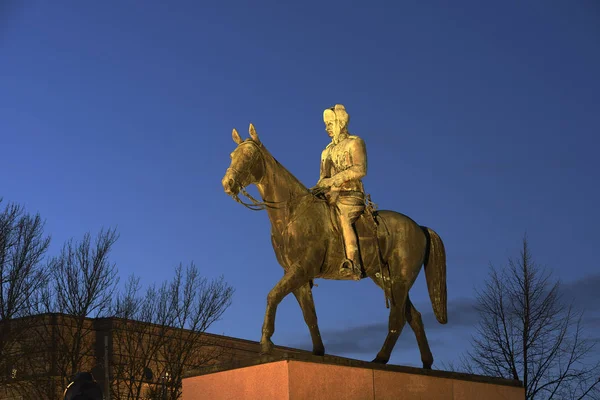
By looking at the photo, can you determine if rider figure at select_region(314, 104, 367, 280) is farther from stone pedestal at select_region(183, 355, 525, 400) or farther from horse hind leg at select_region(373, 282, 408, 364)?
stone pedestal at select_region(183, 355, 525, 400)

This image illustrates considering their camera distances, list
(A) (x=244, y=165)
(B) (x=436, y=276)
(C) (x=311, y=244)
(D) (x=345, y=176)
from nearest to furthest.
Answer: (A) (x=244, y=165)
(C) (x=311, y=244)
(D) (x=345, y=176)
(B) (x=436, y=276)

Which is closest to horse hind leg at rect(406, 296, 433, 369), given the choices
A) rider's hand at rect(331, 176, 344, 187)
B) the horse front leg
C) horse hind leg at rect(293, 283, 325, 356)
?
horse hind leg at rect(293, 283, 325, 356)

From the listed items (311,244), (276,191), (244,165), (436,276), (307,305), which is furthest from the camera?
(436,276)

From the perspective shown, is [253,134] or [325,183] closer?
[253,134]

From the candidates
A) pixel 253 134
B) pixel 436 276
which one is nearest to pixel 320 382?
pixel 253 134

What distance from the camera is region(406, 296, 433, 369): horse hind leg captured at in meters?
12.5

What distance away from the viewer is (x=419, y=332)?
12.7 meters

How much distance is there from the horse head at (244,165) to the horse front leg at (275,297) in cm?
122

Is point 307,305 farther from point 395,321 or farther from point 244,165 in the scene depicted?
point 244,165

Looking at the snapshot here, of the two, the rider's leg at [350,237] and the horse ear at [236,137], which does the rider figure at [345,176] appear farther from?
the horse ear at [236,137]

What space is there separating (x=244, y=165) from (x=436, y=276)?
376 cm

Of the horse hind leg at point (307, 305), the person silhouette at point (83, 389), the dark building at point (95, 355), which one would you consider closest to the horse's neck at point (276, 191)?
the horse hind leg at point (307, 305)

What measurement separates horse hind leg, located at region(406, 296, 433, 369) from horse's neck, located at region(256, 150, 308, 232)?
2.55 m

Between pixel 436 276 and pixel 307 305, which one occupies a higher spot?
pixel 436 276
